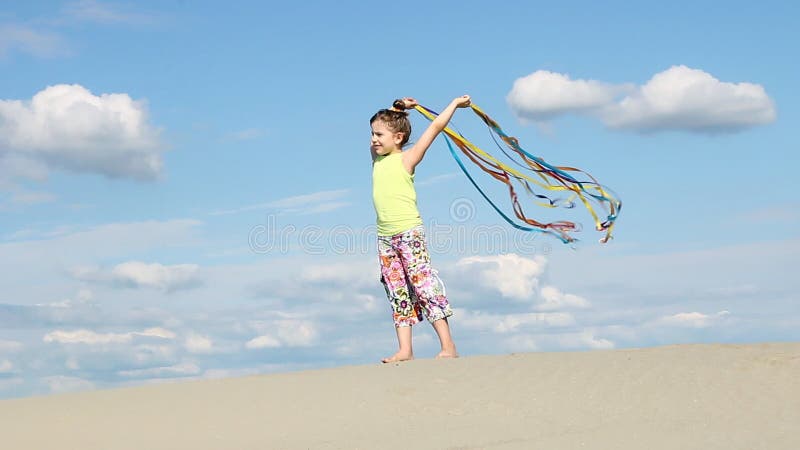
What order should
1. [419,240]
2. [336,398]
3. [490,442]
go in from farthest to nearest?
[419,240], [336,398], [490,442]

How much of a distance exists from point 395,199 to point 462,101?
101cm

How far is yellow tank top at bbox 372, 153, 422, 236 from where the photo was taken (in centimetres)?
780

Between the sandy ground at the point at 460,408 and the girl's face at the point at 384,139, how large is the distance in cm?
192

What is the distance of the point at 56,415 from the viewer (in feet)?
20.7

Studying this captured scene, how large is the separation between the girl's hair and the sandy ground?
205 centimetres

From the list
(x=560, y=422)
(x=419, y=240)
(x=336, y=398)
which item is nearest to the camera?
(x=560, y=422)

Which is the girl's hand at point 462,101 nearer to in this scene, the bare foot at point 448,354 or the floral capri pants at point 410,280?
the floral capri pants at point 410,280

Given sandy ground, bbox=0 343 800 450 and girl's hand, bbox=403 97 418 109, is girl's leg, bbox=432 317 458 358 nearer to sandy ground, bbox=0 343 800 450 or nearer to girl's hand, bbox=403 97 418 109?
sandy ground, bbox=0 343 800 450

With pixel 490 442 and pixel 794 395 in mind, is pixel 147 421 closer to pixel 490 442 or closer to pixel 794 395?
pixel 490 442

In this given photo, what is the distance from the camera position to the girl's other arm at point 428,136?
25.3ft

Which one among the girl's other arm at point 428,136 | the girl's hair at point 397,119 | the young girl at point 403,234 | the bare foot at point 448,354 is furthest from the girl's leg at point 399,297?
the girl's hair at point 397,119

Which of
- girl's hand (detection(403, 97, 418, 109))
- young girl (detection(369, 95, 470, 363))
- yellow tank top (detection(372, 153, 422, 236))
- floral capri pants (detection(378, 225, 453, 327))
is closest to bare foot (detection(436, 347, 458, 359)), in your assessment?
young girl (detection(369, 95, 470, 363))

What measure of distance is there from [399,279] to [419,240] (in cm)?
40

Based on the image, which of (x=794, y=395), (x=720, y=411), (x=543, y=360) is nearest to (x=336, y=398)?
(x=543, y=360)
